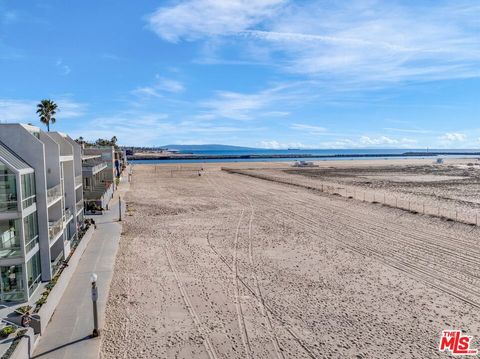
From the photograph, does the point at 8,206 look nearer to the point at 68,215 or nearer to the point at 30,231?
the point at 30,231

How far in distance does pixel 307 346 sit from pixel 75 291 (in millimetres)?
8827

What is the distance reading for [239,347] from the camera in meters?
10.1

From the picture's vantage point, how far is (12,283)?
1202 cm

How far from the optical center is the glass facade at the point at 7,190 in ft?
38.6

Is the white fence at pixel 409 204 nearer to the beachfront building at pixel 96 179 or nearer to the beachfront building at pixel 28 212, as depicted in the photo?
the beachfront building at pixel 96 179

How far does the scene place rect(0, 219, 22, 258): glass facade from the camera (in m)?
11.9

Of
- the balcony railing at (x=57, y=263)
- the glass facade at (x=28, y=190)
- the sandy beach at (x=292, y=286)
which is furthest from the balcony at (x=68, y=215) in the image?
the glass facade at (x=28, y=190)

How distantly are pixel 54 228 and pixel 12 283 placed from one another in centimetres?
358

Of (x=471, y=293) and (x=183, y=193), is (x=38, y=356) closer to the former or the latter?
(x=471, y=293)

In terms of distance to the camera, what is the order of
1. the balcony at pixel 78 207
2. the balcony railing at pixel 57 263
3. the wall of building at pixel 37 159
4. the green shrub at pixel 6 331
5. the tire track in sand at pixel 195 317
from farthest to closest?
1. the balcony at pixel 78 207
2. the balcony railing at pixel 57 263
3. the wall of building at pixel 37 159
4. the tire track in sand at pixel 195 317
5. the green shrub at pixel 6 331

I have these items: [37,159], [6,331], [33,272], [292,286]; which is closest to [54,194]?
[37,159]

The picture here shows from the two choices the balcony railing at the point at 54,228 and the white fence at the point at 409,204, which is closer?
the balcony railing at the point at 54,228

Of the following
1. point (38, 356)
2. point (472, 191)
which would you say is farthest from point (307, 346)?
point (472, 191)

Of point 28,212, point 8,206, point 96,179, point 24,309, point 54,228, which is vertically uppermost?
point 8,206
